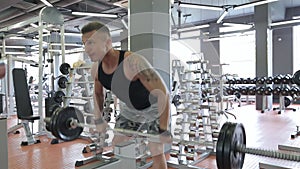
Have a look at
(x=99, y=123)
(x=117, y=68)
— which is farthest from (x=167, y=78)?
(x=117, y=68)

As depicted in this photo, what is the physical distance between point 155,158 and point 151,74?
634 millimetres

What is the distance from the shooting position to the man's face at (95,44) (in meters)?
1.63

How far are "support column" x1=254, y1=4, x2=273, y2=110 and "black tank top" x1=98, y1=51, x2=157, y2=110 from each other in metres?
6.30

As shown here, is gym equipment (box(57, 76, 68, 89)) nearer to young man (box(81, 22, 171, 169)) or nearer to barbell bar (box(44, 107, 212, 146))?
barbell bar (box(44, 107, 212, 146))

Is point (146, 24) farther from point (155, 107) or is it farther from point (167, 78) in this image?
point (155, 107)

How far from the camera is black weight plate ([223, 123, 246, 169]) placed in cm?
140

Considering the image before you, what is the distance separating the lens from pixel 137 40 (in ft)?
11.0

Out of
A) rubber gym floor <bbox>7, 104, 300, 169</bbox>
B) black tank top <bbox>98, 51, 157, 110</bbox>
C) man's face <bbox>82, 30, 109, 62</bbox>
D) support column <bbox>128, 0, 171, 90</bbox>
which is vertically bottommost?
rubber gym floor <bbox>7, 104, 300, 169</bbox>

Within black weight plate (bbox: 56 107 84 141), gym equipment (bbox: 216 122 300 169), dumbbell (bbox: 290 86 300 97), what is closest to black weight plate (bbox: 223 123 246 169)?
gym equipment (bbox: 216 122 300 169)

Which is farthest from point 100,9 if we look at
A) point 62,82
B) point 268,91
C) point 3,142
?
point 3,142

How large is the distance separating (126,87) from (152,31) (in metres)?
1.54

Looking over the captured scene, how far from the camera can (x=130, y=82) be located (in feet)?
5.70

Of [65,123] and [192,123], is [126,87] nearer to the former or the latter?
[65,123]

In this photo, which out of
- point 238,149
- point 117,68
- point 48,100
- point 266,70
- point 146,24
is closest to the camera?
point 238,149
